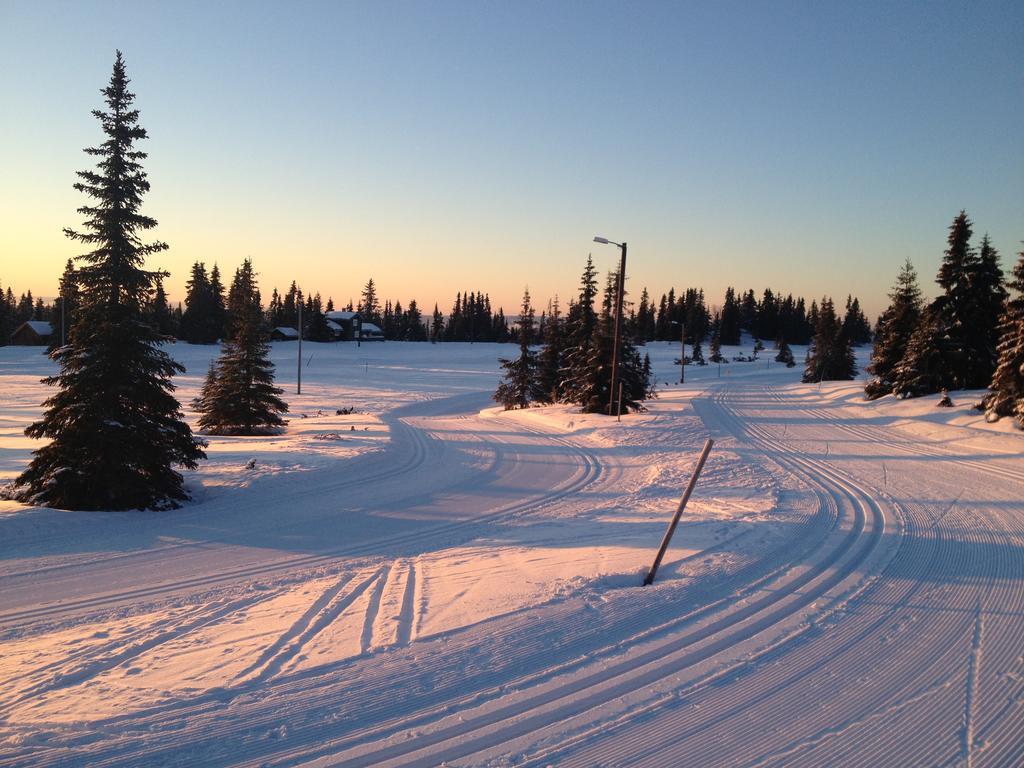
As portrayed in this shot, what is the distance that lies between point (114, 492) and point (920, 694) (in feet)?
40.2

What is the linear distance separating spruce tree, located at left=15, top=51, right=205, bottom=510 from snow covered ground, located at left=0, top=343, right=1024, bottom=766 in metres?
0.86

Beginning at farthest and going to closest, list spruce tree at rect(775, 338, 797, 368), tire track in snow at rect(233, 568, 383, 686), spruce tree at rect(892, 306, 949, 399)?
spruce tree at rect(775, 338, 797, 368) < spruce tree at rect(892, 306, 949, 399) < tire track in snow at rect(233, 568, 383, 686)

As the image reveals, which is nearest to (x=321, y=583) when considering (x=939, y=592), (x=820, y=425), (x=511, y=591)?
(x=511, y=591)

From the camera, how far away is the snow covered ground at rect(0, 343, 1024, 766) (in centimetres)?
405

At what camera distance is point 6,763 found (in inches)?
147

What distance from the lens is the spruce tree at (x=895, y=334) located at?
33.0m

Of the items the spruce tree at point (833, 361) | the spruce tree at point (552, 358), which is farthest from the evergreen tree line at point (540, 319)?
the spruce tree at point (552, 358)

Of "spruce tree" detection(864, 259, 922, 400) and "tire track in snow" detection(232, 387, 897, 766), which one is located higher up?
"spruce tree" detection(864, 259, 922, 400)

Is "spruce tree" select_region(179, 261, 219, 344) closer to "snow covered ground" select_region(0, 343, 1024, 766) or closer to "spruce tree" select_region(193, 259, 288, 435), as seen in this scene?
"spruce tree" select_region(193, 259, 288, 435)

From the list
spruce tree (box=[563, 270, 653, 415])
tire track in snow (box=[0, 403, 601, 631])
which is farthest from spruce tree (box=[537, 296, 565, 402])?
tire track in snow (box=[0, 403, 601, 631])

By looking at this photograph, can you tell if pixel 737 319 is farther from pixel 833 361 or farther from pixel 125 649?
pixel 125 649

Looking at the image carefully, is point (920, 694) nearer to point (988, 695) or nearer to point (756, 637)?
point (988, 695)

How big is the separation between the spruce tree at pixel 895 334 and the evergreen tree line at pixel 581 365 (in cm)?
1313

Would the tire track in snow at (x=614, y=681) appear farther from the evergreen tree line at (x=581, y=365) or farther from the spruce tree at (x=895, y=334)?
the spruce tree at (x=895, y=334)
